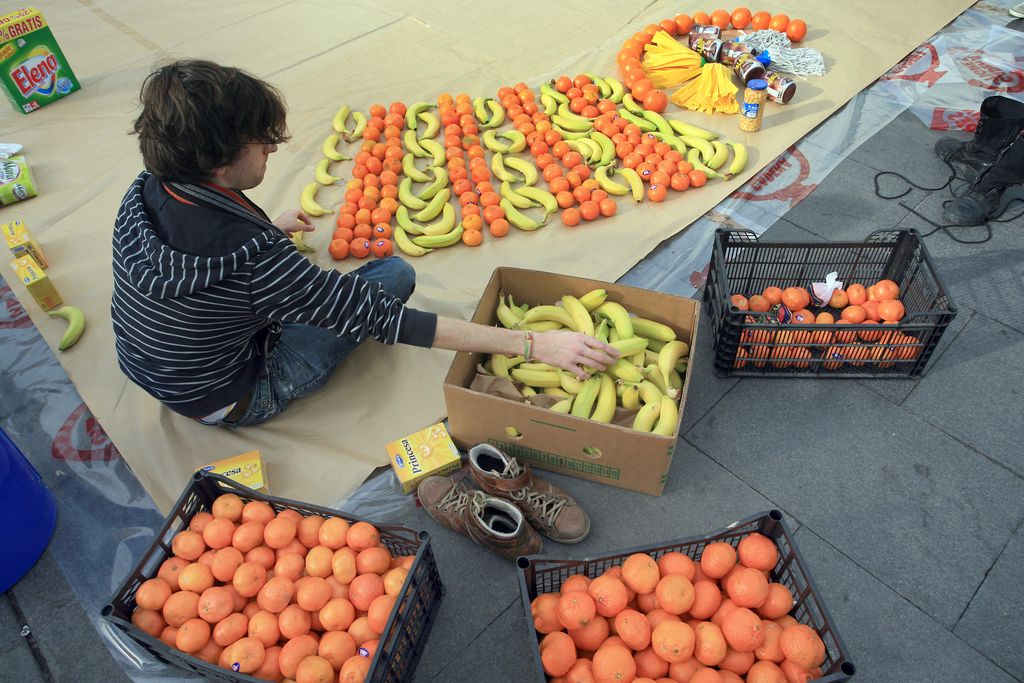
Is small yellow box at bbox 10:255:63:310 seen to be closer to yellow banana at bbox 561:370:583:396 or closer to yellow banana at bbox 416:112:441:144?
yellow banana at bbox 416:112:441:144

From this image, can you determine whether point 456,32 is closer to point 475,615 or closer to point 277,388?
point 277,388

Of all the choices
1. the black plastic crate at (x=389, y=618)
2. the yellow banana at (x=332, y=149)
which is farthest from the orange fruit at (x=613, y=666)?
the yellow banana at (x=332, y=149)

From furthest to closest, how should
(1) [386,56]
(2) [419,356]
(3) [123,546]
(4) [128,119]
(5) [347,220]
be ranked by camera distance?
(1) [386,56] → (4) [128,119] → (5) [347,220] → (2) [419,356] → (3) [123,546]

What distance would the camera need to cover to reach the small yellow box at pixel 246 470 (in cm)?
249

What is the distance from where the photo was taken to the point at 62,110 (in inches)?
184

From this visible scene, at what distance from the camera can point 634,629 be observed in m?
1.72

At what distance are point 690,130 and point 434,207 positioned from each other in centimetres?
170

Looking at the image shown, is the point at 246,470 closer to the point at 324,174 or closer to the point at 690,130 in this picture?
the point at 324,174

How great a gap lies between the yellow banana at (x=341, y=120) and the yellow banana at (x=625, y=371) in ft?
8.88

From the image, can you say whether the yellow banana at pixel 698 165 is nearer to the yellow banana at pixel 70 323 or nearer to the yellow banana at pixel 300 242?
the yellow banana at pixel 300 242

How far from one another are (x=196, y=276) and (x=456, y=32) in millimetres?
4106

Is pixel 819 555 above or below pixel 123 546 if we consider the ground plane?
above

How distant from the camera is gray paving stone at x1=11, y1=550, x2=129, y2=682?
6.97 feet

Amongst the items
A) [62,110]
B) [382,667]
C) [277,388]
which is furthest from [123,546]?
[62,110]
